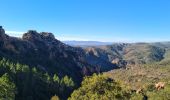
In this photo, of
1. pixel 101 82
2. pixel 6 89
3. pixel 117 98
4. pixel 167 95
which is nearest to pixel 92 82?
pixel 101 82

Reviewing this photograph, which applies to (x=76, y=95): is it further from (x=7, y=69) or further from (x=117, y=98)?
(x=7, y=69)

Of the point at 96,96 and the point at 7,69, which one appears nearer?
the point at 96,96

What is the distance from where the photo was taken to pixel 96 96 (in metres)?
73.1

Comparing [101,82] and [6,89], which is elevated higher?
[101,82]

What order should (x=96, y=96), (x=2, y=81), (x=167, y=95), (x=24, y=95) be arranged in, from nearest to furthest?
1. (x=96, y=96)
2. (x=2, y=81)
3. (x=167, y=95)
4. (x=24, y=95)

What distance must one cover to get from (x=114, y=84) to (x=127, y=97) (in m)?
4.33

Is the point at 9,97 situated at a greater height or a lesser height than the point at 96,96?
lesser

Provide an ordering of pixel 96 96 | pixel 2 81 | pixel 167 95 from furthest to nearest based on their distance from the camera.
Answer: pixel 167 95
pixel 2 81
pixel 96 96

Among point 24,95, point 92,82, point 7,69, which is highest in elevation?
point 92,82

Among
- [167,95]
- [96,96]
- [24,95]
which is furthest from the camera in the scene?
[24,95]

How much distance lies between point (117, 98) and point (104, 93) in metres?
3.19

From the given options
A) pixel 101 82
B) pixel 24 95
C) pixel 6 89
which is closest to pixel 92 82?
pixel 101 82

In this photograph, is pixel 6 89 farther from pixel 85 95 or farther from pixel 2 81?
pixel 85 95

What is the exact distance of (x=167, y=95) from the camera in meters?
156
